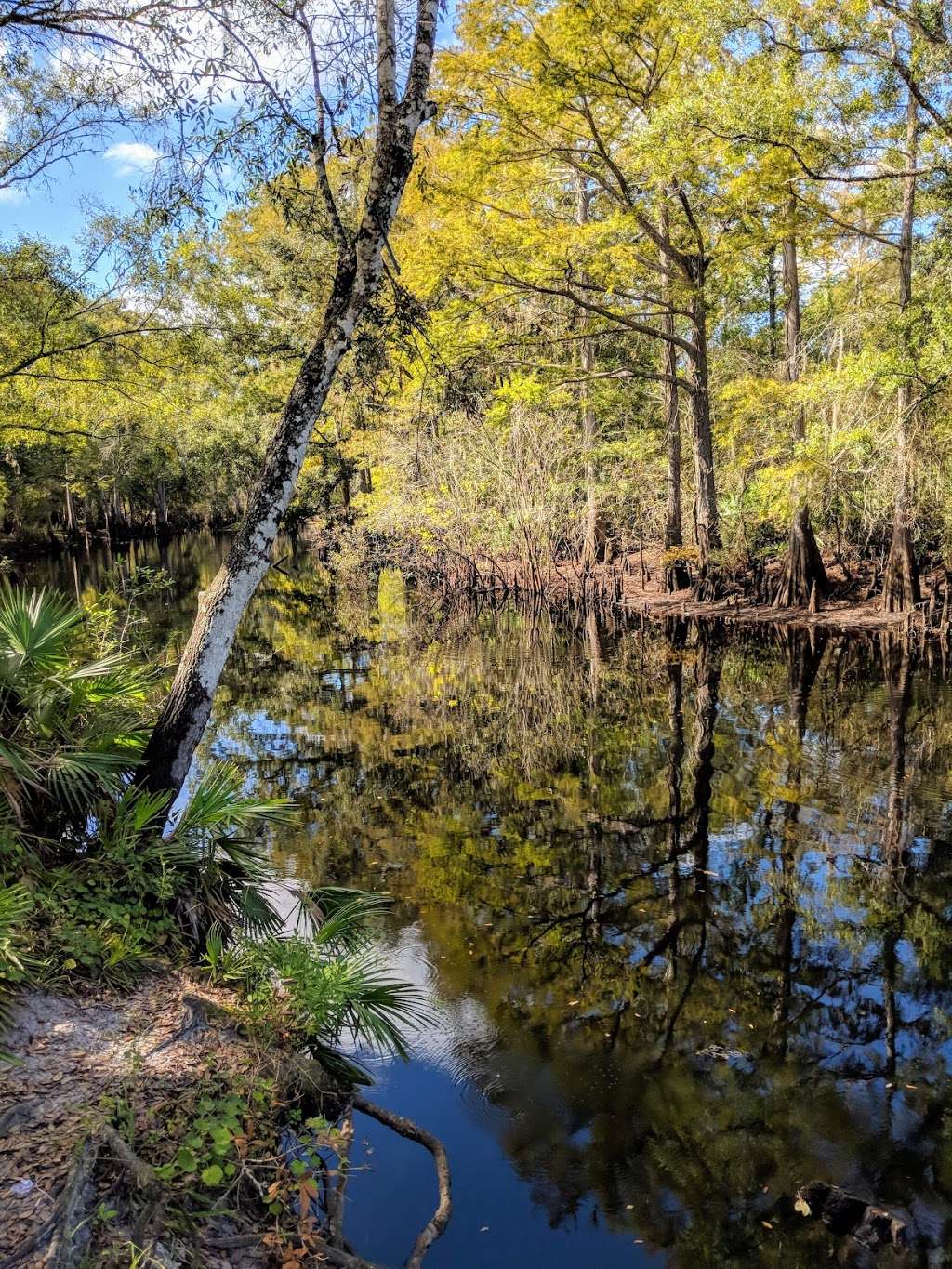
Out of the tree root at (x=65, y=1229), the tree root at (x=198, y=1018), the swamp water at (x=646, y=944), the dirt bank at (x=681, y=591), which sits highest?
the dirt bank at (x=681, y=591)

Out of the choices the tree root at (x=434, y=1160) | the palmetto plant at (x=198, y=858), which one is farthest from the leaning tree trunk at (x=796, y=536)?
the tree root at (x=434, y=1160)

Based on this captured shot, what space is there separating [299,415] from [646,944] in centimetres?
459

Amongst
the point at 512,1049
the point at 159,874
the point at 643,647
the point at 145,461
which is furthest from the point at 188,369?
the point at 145,461

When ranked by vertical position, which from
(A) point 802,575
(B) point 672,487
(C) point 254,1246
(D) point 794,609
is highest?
(B) point 672,487

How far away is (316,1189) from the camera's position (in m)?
3.72

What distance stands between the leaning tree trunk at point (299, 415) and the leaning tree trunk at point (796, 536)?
14.2 metres

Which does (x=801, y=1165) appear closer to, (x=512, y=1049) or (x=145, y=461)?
(x=512, y=1049)

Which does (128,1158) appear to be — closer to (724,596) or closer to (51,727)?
(51,727)

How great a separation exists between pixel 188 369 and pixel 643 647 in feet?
35.3

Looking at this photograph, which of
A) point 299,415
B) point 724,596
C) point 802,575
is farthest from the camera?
point 724,596

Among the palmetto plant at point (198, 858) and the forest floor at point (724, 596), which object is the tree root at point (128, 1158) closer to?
the palmetto plant at point (198, 858)

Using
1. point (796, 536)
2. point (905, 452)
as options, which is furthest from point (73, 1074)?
point (796, 536)

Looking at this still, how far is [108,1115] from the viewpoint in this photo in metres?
3.69

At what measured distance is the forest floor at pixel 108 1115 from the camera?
3.19m
